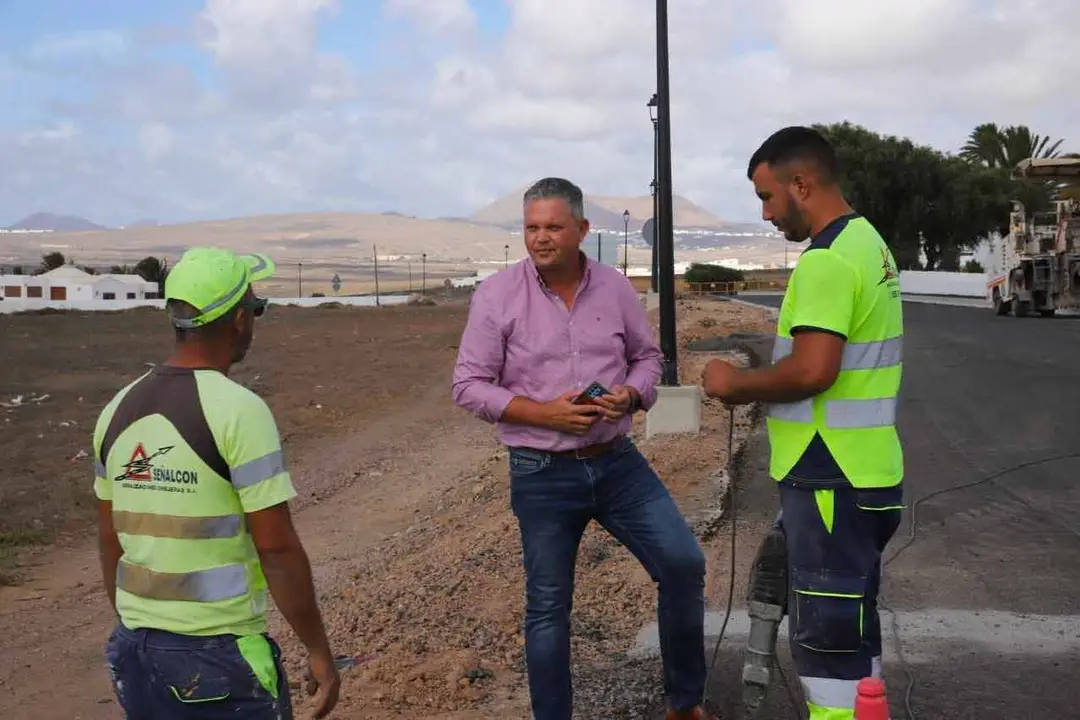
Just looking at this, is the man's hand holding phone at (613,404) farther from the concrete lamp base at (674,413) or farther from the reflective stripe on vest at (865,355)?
the concrete lamp base at (674,413)

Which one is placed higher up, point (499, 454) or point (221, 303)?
point (221, 303)

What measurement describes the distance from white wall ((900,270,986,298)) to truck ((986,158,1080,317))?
53.6 ft

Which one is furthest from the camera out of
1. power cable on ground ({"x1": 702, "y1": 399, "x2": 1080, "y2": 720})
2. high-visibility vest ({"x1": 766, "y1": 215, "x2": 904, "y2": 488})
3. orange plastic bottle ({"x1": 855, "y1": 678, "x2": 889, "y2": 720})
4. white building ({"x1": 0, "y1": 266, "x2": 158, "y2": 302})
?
white building ({"x1": 0, "y1": 266, "x2": 158, "y2": 302})

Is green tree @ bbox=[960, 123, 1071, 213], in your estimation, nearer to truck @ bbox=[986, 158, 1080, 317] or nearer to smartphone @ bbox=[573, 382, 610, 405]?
truck @ bbox=[986, 158, 1080, 317]

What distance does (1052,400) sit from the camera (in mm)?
12773

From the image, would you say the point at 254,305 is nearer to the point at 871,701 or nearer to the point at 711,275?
the point at 871,701

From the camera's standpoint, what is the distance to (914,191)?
64.7m

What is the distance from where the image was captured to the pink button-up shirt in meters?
3.80

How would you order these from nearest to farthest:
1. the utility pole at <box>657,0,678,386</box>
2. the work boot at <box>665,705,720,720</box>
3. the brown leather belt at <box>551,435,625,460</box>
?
the brown leather belt at <box>551,435,625,460</box>
the work boot at <box>665,705,720,720</box>
the utility pole at <box>657,0,678,386</box>

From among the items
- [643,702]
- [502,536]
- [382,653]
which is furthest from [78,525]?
[643,702]

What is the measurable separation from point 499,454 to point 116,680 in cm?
896

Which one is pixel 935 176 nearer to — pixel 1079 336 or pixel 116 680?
pixel 1079 336

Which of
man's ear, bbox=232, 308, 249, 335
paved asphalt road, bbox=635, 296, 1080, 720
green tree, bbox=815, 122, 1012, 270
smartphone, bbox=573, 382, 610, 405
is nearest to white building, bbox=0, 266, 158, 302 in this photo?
green tree, bbox=815, 122, 1012, 270

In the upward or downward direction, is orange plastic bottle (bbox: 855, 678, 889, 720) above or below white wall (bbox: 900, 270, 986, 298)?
below
